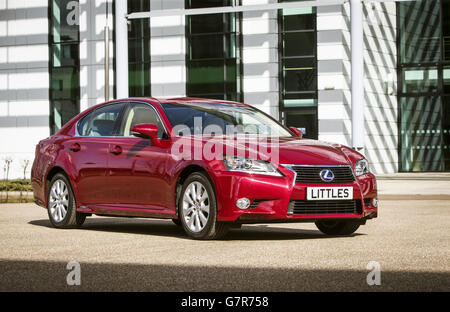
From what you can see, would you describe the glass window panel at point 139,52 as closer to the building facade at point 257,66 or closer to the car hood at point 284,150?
the building facade at point 257,66

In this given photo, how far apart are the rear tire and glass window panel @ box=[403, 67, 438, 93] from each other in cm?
2503

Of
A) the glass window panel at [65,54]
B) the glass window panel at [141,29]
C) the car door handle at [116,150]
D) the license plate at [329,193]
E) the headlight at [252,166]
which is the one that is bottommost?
the license plate at [329,193]

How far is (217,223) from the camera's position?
9461 mm

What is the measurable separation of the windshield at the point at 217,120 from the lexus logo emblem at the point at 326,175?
122 centimetres

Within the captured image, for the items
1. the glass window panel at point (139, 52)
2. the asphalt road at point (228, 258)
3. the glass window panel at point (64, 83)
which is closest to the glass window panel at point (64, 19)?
the glass window panel at point (64, 83)

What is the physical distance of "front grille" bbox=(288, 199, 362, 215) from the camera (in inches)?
368

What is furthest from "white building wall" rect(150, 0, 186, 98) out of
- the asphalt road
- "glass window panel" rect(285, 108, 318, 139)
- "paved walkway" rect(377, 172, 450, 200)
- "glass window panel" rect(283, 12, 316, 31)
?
the asphalt road

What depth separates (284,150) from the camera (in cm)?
952

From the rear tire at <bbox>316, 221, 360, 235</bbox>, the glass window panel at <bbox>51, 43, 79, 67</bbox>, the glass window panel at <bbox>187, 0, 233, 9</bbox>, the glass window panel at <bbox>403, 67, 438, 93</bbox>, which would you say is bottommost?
the rear tire at <bbox>316, 221, 360, 235</bbox>

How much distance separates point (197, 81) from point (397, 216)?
20.9 m

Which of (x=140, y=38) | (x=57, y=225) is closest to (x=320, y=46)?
(x=140, y=38)

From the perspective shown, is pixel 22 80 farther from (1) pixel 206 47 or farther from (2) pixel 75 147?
(2) pixel 75 147

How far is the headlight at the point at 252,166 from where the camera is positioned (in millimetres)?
9305

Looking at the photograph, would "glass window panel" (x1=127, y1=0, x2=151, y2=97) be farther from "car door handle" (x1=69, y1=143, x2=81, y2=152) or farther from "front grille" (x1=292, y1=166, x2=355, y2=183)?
"front grille" (x1=292, y1=166, x2=355, y2=183)
